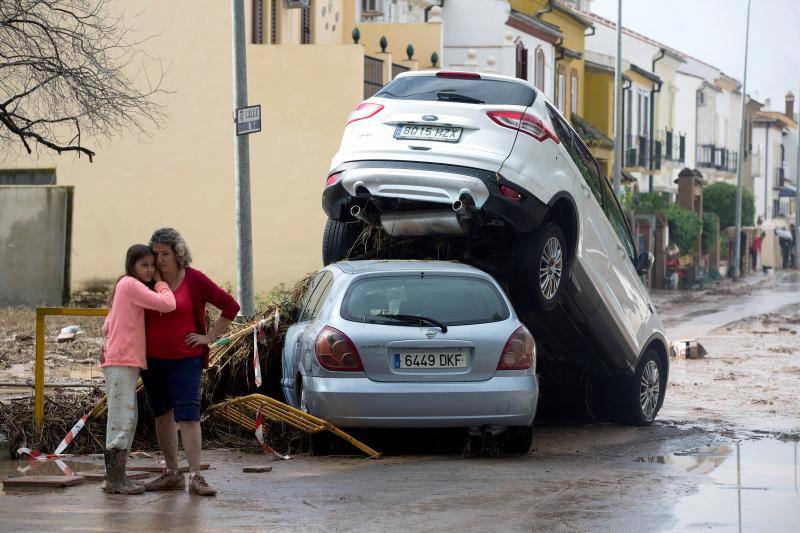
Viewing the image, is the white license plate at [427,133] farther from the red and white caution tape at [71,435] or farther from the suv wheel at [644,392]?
the red and white caution tape at [71,435]

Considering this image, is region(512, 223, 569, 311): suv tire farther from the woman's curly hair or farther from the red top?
the woman's curly hair

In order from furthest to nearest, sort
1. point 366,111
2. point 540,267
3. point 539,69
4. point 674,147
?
point 674,147
point 539,69
point 366,111
point 540,267

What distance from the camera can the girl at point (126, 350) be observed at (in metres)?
8.39

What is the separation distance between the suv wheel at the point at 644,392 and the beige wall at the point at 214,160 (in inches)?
530

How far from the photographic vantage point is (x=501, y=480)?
904 centimetres

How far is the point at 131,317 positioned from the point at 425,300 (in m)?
2.45

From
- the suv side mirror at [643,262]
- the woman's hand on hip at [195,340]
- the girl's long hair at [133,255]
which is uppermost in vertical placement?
the girl's long hair at [133,255]

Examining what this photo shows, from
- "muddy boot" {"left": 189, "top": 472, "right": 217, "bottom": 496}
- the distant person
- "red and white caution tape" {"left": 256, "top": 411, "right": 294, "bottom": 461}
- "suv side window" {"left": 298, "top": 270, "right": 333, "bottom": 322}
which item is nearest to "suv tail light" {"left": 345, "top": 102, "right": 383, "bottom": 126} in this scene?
"suv side window" {"left": 298, "top": 270, "right": 333, "bottom": 322}

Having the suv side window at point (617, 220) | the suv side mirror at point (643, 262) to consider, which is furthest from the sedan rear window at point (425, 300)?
the suv side mirror at point (643, 262)

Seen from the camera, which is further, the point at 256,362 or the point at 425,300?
the point at 256,362

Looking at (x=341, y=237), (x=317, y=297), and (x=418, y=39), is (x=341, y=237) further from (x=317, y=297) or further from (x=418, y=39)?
(x=418, y=39)

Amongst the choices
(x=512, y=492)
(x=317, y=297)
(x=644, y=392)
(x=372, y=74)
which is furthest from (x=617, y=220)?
(x=372, y=74)

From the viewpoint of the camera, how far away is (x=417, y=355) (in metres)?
9.80

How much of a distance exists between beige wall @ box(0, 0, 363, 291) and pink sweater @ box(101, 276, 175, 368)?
57.3 feet
